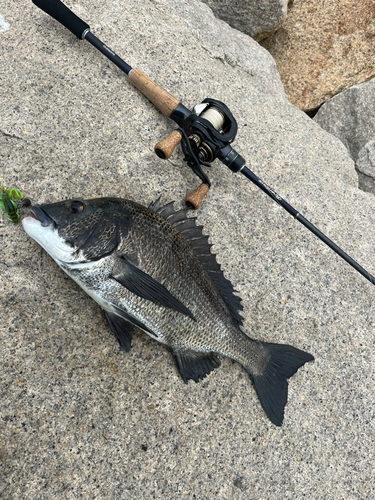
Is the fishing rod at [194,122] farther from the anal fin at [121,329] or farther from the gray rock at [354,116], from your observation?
the gray rock at [354,116]

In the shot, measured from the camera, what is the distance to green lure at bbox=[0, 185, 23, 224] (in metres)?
2.15

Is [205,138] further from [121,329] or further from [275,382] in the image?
[275,382]

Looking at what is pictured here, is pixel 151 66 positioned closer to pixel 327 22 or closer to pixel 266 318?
pixel 266 318

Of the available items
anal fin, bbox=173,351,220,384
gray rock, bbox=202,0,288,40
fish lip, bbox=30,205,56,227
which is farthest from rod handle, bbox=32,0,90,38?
anal fin, bbox=173,351,220,384

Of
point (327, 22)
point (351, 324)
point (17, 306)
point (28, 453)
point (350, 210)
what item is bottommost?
point (28, 453)

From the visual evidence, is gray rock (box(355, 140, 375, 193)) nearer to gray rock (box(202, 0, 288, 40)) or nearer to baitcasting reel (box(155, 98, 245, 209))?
gray rock (box(202, 0, 288, 40))

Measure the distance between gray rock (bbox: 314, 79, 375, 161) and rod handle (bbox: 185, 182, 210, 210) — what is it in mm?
2604

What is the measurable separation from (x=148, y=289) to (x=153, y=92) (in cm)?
160

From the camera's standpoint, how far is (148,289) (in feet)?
6.36

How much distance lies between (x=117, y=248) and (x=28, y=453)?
1.16m

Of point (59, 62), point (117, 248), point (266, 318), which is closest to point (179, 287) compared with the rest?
point (117, 248)

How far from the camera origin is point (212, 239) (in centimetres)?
271

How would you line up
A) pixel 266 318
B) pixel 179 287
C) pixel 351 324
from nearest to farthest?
pixel 179 287 < pixel 266 318 < pixel 351 324

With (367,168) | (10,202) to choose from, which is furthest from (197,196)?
(367,168)
